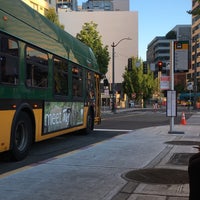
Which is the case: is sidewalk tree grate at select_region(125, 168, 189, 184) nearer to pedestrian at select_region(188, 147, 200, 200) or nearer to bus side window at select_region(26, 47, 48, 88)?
bus side window at select_region(26, 47, 48, 88)

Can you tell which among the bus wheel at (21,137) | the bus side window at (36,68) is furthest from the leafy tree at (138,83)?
the bus wheel at (21,137)

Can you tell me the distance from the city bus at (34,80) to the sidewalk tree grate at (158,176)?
2814 mm

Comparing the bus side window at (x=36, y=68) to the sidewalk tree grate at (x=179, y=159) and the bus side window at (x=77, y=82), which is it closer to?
the bus side window at (x=77, y=82)

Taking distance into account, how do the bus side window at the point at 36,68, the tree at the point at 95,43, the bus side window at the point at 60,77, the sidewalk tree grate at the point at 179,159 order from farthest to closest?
the tree at the point at 95,43, the bus side window at the point at 60,77, the bus side window at the point at 36,68, the sidewalk tree grate at the point at 179,159

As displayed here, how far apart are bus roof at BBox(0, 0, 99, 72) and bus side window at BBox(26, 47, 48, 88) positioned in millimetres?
242

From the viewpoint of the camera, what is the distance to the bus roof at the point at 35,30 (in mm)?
9453

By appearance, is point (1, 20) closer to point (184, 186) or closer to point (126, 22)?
point (184, 186)

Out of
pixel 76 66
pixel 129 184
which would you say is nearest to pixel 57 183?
pixel 129 184

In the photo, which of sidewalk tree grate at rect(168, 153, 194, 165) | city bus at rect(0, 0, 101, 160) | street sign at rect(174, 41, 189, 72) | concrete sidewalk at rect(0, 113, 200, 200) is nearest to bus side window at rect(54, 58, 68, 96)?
city bus at rect(0, 0, 101, 160)

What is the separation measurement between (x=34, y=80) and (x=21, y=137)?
155cm

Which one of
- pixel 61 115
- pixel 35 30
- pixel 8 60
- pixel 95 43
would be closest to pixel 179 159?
pixel 61 115

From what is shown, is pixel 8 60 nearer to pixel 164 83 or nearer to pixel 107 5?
pixel 164 83

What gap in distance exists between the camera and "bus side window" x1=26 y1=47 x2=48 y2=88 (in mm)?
10520

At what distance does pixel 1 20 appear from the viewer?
9.00 m
